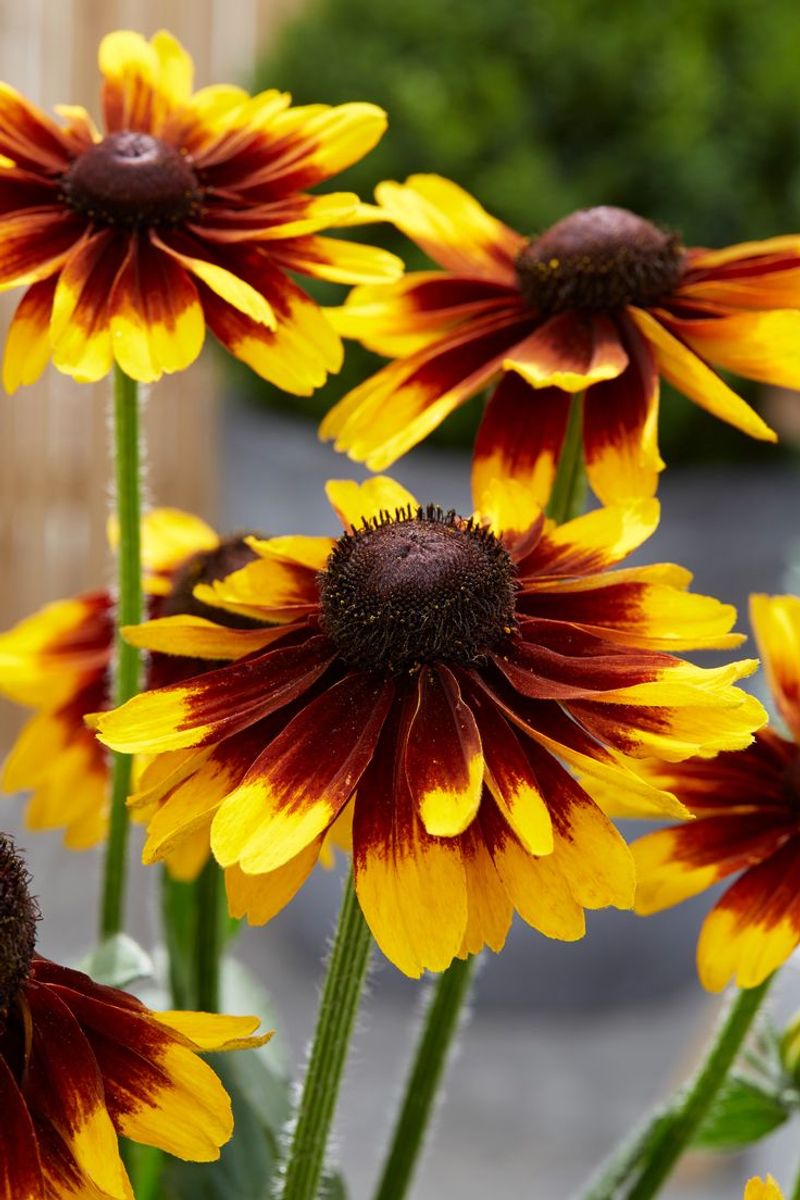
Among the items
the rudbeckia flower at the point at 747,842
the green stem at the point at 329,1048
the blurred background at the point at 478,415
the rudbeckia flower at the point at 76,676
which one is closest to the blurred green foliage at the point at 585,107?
the blurred background at the point at 478,415

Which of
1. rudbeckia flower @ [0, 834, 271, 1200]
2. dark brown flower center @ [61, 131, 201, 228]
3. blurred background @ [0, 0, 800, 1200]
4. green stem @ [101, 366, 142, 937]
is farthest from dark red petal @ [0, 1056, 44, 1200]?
blurred background @ [0, 0, 800, 1200]

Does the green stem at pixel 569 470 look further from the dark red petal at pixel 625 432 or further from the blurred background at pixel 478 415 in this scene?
the blurred background at pixel 478 415

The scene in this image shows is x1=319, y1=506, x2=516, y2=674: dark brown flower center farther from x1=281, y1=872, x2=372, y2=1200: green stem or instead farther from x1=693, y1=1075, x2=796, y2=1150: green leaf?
x1=693, y1=1075, x2=796, y2=1150: green leaf

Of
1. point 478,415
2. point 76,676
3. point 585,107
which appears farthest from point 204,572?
point 585,107

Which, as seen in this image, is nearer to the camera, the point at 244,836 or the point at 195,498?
the point at 244,836

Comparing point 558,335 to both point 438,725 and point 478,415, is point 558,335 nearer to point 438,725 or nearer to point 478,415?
point 438,725

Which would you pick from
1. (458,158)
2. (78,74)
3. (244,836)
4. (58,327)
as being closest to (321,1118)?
(244,836)

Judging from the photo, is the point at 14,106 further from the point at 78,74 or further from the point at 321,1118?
the point at 78,74

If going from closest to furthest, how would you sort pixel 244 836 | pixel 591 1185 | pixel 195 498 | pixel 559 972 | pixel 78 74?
1. pixel 244 836
2. pixel 591 1185
3. pixel 559 972
4. pixel 78 74
5. pixel 195 498
